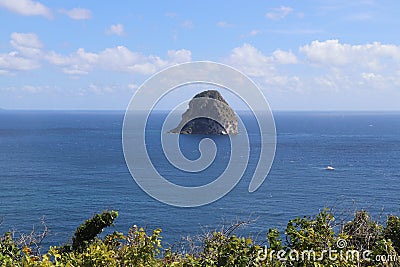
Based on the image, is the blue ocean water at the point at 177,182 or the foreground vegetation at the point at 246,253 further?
the blue ocean water at the point at 177,182

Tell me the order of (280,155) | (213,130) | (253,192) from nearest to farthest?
(253,192) < (280,155) < (213,130)

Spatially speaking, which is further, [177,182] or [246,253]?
[177,182]

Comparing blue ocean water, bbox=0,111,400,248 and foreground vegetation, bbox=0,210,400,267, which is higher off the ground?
foreground vegetation, bbox=0,210,400,267

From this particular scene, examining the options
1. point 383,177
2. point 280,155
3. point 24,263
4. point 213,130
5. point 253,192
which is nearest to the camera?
point 24,263

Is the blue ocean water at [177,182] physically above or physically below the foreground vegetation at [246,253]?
below

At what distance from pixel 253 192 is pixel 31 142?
74.7 m

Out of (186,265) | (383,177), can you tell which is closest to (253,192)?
(383,177)

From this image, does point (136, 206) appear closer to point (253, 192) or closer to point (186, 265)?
point (253, 192)

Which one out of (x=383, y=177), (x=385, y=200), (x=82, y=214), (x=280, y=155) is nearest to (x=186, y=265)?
(x=82, y=214)

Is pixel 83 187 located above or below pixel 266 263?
below

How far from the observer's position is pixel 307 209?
46.3m

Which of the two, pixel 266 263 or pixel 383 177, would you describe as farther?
pixel 383 177

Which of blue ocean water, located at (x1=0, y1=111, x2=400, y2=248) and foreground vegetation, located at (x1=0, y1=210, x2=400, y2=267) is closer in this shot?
foreground vegetation, located at (x1=0, y1=210, x2=400, y2=267)

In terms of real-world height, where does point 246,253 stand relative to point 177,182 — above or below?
above
